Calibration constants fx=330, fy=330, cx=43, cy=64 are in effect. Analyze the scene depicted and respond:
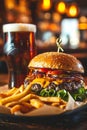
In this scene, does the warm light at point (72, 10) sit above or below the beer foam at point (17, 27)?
below

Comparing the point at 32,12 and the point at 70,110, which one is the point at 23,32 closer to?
the point at 70,110

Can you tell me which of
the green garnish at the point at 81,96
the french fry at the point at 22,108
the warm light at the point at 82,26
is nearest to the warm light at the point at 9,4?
the warm light at the point at 82,26

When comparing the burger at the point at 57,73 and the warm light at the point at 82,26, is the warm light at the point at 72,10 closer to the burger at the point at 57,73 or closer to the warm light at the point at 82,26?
the warm light at the point at 82,26

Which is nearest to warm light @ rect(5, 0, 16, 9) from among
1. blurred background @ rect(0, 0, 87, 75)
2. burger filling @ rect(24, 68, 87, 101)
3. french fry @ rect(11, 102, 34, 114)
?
blurred background @ rect(0, 0, 87, 75)

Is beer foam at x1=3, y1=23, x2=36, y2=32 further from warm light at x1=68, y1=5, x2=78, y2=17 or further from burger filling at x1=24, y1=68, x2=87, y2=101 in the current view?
warm light at x1=68, y1=5, x2=78, y2=17

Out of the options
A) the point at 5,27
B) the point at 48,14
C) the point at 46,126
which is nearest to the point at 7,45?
the point at 5,27

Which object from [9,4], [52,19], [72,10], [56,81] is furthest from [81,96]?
[52,19]
